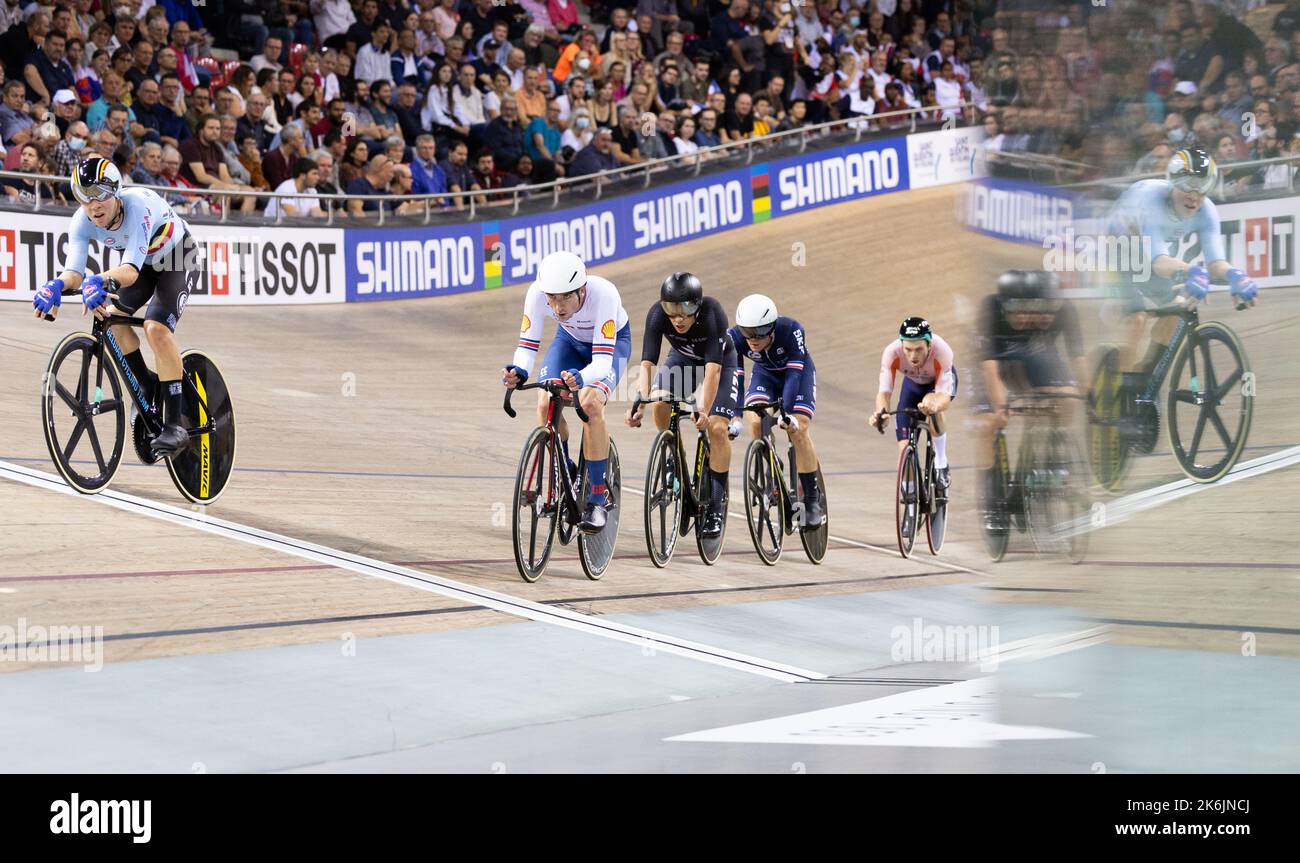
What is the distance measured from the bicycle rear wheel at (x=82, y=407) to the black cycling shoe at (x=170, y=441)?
23 centimetres

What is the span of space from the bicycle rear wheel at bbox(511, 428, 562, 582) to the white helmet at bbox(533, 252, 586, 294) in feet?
1.62

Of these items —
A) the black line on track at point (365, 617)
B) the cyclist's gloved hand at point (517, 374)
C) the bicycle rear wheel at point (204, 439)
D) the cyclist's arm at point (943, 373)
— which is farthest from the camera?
the cyclist's arm at point (943, 373)

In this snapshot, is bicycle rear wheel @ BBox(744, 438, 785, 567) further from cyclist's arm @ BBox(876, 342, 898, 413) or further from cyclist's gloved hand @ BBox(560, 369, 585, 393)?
cyclist's gloved hand @ BBox(560, 369, 585, 393)

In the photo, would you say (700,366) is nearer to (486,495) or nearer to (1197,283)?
(486,495)

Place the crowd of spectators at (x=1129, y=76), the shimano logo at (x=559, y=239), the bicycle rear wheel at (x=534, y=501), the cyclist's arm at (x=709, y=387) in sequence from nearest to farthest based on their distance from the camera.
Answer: the crowd of spectators at (x=1129, y=76) < the bicycle rear wheel at (x=534, y=501) < the cyclist's arm at (x=709, y=387) < the shimano logo at (x=559, y=239)

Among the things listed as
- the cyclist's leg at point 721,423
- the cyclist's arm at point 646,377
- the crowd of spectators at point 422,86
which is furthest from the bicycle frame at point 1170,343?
the crowd of spectators at point 422,86

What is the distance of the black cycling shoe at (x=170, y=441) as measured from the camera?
5.57m

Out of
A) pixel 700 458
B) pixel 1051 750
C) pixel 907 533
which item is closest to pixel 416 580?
pixel 700 458

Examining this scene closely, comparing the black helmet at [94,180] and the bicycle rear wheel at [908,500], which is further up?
the black helmet at [94,180]

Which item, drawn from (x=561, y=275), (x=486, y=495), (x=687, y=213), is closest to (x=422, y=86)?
(x=687, y=213)

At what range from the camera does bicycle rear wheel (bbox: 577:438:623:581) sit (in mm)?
5445

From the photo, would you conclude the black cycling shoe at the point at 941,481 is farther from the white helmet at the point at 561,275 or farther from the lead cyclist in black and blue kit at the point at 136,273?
the lead cyclist in black and blue kit at the point at 136,273

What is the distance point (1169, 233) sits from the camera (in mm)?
2092

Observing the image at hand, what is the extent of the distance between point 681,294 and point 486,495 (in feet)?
5.89
